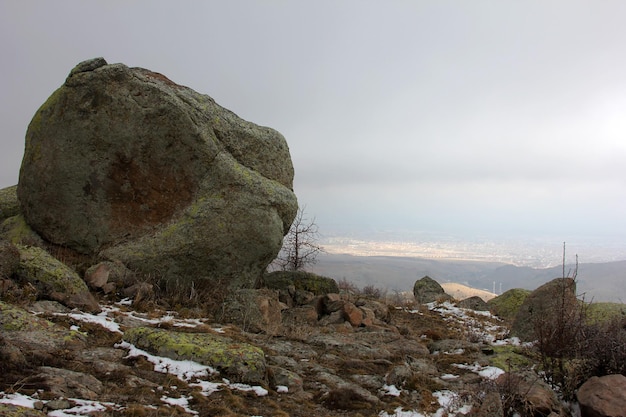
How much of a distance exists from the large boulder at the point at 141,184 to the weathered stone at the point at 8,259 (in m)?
3.27

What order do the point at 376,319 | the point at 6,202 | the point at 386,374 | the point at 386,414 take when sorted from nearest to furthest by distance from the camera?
the point at 386,414 → the point at 386,374 → the point at 376,319 → the point at 6,202

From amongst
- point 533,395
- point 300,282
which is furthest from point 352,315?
point 533,395

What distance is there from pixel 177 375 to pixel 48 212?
891cm

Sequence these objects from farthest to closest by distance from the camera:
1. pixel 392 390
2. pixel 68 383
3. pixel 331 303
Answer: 1. pixel 331 303
2. pixel 392 390
3. pixel 68 383

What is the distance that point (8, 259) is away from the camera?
28.0 ft

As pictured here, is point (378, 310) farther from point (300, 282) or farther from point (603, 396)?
point (603, 396)

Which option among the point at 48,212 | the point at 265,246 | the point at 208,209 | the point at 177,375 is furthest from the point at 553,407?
the point at 48,212

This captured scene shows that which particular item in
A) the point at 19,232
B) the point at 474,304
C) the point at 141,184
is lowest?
the point at 474,304

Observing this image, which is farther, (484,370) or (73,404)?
(484,370)

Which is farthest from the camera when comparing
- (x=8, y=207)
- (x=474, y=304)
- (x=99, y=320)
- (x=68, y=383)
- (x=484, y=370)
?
(x=474, y=304)

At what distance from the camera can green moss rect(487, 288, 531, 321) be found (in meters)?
18.5

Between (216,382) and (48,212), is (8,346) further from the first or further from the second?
(48,212)

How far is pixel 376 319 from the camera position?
1355 cm

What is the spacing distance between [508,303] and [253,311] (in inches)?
512
